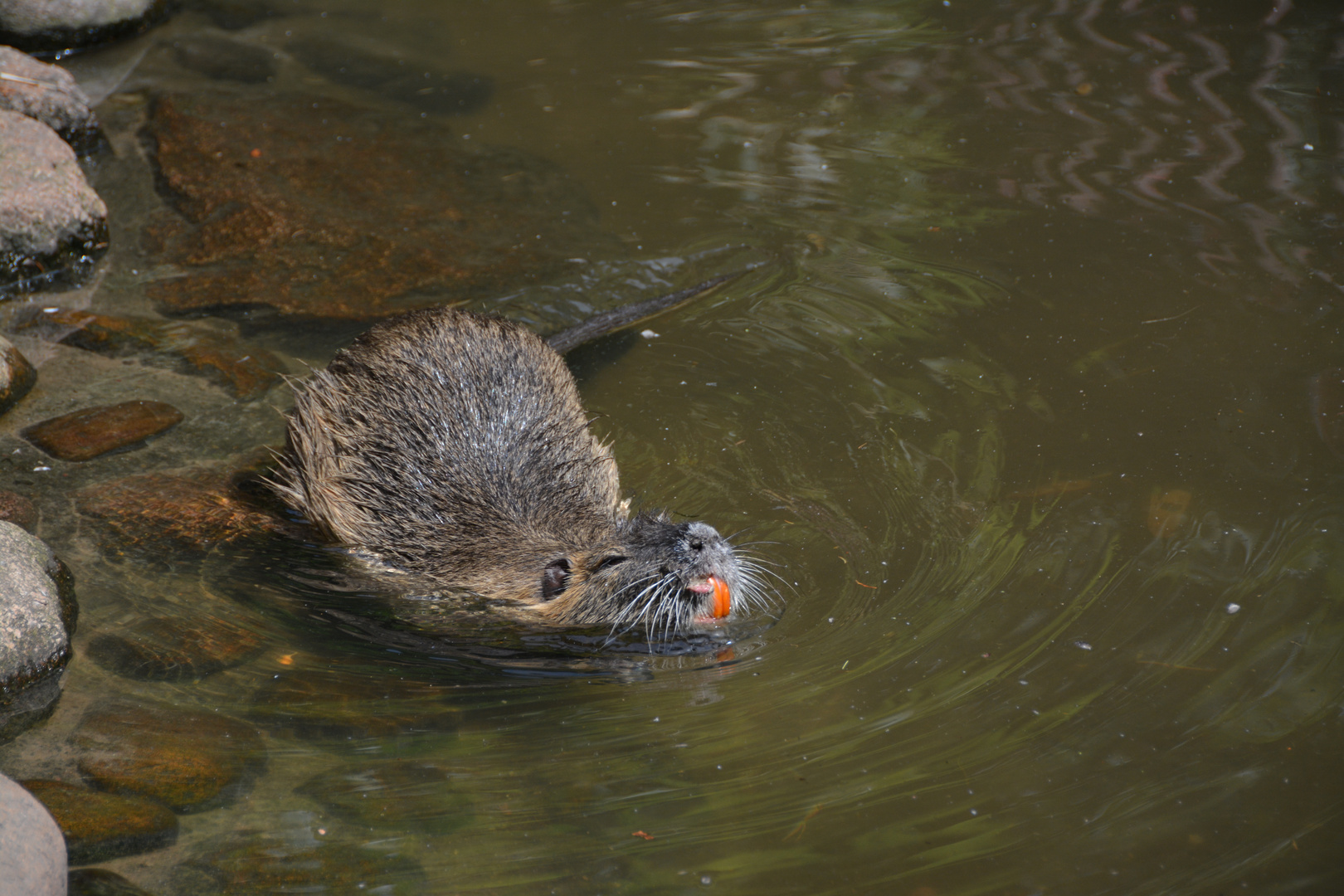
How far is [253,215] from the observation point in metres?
5.64

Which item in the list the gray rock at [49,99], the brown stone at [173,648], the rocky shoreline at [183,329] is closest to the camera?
the rocky shoreline at [183,329]

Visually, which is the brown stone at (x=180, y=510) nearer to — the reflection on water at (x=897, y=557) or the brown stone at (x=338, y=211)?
the reflection on water at (x=897, y=557)

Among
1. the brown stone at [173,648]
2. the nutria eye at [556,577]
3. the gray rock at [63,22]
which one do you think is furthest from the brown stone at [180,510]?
the gray rock at [63,22]

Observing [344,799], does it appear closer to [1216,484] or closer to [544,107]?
[1216,484]

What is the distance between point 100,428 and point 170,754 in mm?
1747

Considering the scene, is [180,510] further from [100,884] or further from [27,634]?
[100,884]

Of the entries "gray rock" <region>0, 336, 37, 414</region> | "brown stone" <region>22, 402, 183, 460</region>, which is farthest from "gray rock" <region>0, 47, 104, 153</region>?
"brown stone" <region>22, 402, 183, 460</region>

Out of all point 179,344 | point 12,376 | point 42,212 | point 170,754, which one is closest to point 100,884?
point 170,754

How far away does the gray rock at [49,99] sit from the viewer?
5.95 metres

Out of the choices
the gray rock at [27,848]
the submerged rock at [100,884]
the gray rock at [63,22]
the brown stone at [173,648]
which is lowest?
the brown stone at [173,648]

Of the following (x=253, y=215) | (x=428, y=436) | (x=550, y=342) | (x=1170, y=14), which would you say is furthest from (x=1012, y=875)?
(x=1170, y=14)

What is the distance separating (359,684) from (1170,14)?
637 centimetres

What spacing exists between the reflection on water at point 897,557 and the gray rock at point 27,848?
244 millimetres

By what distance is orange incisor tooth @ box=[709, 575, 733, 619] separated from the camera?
11.1ft
